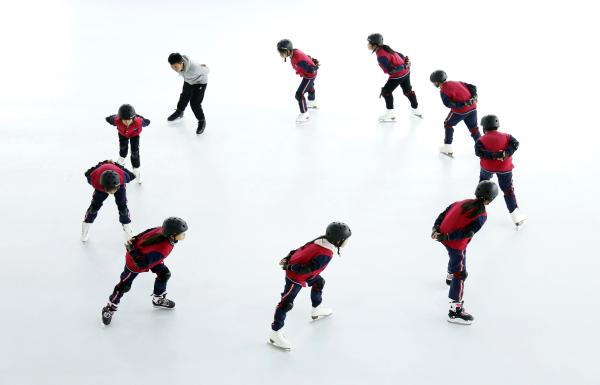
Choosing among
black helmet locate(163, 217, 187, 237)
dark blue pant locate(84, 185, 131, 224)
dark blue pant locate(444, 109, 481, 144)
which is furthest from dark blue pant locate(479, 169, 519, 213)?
dark blue pant locate(84, 185, 131, 224)

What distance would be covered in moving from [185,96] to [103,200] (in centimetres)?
288

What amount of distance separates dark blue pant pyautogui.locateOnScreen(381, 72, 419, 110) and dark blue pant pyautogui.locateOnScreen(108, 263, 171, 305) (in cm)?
442

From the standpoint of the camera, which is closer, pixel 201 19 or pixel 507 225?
pixel 507 225

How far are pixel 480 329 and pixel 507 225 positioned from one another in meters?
1.68

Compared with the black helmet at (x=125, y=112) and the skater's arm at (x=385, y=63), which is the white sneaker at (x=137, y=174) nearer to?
the black helmet at (x=125, y=112)

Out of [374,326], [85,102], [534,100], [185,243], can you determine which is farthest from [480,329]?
[85,102]

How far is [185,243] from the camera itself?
638 cm

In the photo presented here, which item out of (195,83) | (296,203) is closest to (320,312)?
(296,203)

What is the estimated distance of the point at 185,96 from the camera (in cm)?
874

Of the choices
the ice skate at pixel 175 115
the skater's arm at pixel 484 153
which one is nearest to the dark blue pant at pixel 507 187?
the skater's arm at pixel 484 153

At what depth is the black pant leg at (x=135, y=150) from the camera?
282 inches

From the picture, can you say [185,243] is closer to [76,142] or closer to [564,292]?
[76,142]

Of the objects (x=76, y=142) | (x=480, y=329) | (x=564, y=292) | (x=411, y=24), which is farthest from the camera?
(x=411, y=24)

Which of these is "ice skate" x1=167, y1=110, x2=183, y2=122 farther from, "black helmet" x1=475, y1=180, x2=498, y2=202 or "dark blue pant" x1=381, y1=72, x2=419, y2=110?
"black helmet" x1=475, y1=180, x2=498, y2=202
